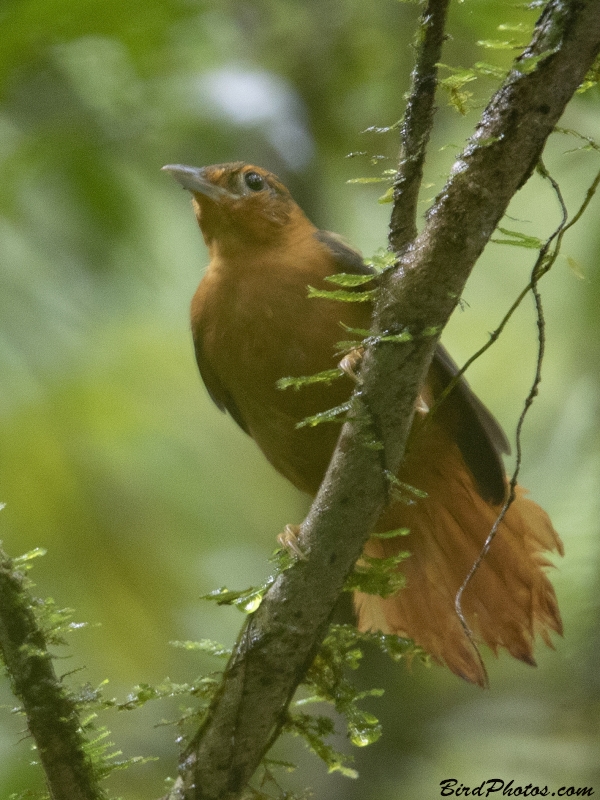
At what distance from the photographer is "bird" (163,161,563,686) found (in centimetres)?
208

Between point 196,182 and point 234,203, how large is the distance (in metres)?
0.12

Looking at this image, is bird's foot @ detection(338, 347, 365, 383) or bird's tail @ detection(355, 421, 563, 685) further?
bird's tail @ detection(355, 421, 563, 685)

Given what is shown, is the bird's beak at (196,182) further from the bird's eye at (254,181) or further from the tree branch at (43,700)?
the tree branch at (43,700)

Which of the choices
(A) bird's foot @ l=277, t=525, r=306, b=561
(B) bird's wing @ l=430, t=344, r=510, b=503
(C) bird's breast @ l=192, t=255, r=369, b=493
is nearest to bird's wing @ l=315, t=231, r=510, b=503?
(B) bird's wing @ l=430, t=344, r=510, b=503

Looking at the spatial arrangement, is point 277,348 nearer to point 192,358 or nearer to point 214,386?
point 214,386

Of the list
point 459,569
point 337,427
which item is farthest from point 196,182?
point 459,569

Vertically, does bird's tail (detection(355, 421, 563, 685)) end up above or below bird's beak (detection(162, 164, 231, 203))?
below

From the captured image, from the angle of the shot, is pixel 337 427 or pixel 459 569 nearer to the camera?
pixel 337 427

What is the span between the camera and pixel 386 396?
1389 millimetres

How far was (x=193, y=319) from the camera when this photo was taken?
90.7 inches

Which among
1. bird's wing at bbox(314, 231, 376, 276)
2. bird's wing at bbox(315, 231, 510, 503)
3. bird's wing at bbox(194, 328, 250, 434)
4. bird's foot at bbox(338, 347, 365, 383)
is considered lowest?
bird's foot at bbox(338, 347, 365, 383)

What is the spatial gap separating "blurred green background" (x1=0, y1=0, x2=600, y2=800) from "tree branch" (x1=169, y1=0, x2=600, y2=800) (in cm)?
116

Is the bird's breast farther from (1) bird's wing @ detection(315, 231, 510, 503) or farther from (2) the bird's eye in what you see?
(2) the bird's eye

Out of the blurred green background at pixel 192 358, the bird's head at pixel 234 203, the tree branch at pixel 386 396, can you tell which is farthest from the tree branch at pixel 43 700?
the bird's head at pixel 234 203
